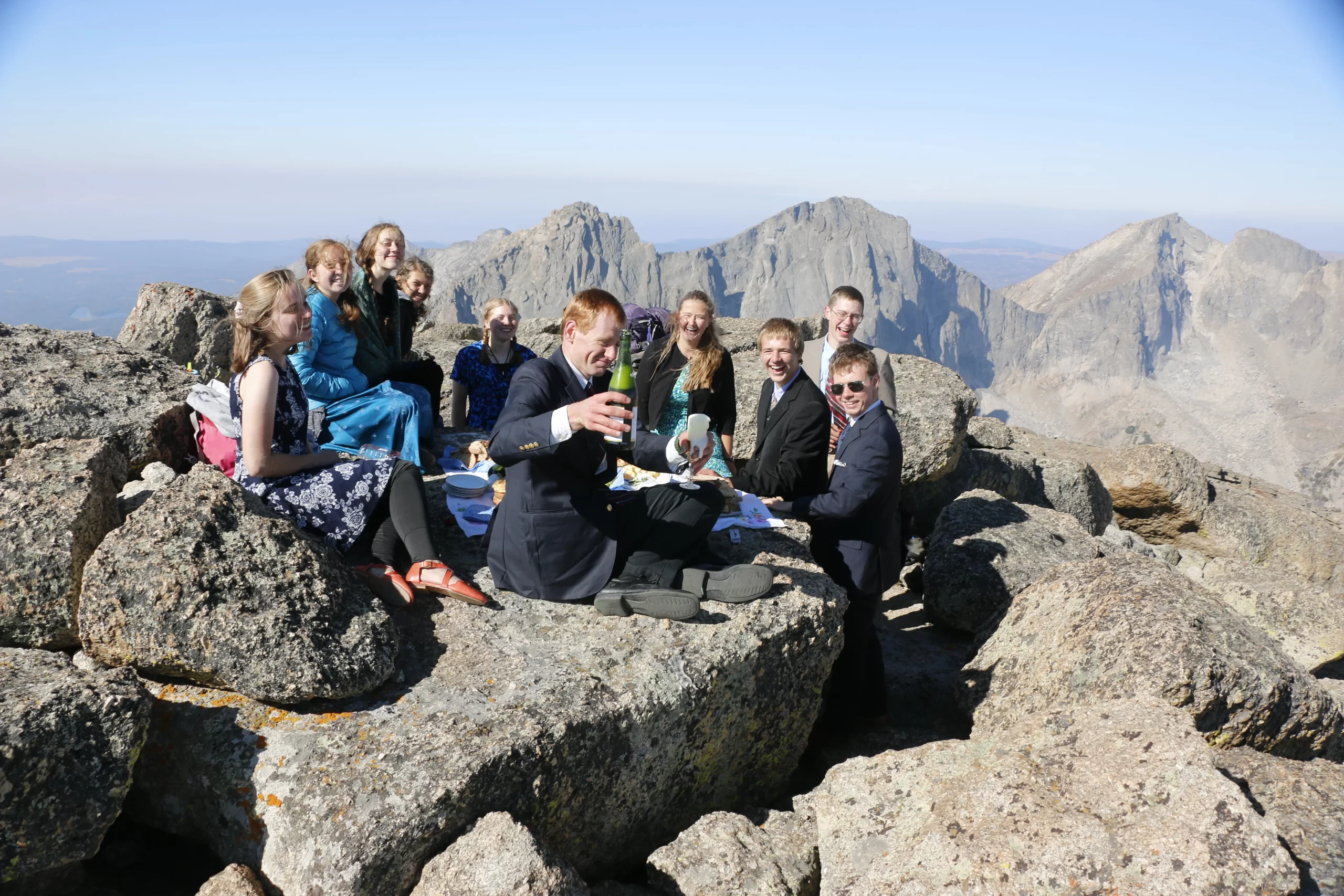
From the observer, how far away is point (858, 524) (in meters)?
7.50

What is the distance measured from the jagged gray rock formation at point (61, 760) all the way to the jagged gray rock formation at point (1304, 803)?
657 cm

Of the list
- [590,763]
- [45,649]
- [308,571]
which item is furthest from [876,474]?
[45,649]

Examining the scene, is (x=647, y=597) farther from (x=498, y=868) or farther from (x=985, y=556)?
(x=985, y=556)

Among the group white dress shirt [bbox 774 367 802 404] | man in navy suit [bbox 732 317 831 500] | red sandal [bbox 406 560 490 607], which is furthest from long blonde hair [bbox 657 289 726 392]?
red sandal [bbox 406 560 490 607]

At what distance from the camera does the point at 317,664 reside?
4930 mm

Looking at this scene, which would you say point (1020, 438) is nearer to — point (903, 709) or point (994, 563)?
point (994, 563)

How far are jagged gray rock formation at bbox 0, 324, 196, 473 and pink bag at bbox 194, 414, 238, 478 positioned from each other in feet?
2.35

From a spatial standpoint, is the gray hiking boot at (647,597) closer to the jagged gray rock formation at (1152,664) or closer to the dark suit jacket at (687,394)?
the jagged gray rock formation at (1152,664)

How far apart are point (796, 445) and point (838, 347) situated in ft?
5.97

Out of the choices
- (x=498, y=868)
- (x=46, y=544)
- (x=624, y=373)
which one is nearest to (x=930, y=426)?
(x=624, y=373)

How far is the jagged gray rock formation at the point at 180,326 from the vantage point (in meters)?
10.8

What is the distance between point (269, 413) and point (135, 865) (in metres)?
3.18

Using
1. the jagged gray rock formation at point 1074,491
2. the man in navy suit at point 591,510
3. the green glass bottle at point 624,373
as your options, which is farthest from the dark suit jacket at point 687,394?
the jagged gray rock formation at point 1074,491

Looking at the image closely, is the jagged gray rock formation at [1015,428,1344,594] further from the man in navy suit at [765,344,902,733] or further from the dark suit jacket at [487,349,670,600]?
the dark suit jacket at [487,349,670,600]
